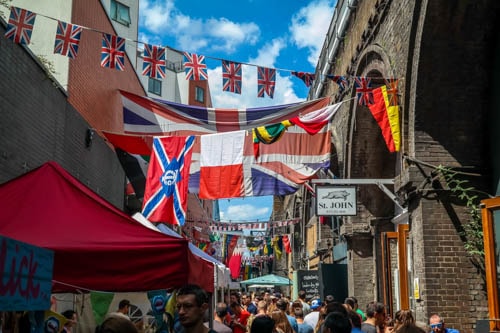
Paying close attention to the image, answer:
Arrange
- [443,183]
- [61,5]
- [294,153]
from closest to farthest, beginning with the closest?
[443,183] < [61,5] < [294,153]

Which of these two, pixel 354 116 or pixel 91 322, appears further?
pixel 354 116

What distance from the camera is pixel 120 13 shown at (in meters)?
25.9

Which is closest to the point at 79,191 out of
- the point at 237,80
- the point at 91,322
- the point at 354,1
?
the point at 91,322

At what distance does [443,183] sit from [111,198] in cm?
862

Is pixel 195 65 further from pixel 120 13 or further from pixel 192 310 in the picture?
pixel 120 13

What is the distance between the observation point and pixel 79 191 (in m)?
5.81

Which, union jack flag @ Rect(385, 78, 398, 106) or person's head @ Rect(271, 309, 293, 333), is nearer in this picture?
person's head @ Rect(271, 309, 293, 333)

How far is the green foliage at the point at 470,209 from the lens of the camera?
10.5 meters

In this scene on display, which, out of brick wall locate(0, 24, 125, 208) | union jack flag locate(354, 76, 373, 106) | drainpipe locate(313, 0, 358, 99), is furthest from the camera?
drainpipe locate(313, 0, 358, 99)

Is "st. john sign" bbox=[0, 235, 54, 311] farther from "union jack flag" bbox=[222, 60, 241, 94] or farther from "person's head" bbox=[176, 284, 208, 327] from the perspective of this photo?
"union jack flag" bbox=[222, 60, 241, 94]

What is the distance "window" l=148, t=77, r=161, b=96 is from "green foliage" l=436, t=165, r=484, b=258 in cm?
3292

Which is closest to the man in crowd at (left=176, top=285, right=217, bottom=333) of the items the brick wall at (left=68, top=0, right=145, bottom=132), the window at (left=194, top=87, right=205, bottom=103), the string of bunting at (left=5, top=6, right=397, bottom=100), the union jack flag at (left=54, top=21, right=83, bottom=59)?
the string of bunting at (left=5, top=6, right=397, bottom=100)

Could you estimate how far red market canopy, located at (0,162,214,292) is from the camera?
16.8ft

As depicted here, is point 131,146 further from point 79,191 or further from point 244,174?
point 79,191
